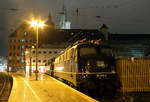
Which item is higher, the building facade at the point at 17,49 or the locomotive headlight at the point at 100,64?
the building facade at the point at 17,49

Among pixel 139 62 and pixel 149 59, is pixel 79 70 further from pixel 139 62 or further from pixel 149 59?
pixel 149 59

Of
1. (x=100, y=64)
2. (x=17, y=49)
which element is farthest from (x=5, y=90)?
(x=17, y=49)

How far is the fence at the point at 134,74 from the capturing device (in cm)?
1288

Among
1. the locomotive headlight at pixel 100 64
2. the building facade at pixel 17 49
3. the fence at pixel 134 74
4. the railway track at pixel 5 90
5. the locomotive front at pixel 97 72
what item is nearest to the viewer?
the locomotive front at pixel 97 72

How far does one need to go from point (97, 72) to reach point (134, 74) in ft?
9.39

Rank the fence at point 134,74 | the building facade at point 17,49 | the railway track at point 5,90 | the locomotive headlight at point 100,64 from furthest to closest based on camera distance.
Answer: the building facade at point 17,49
the railway track at point 5,90
the fence at point 134,74
the locomotive headlight at point 100,64

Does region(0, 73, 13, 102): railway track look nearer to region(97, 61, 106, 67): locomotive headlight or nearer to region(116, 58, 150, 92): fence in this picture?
region(97, 61, 106, 67): locomotive headlight

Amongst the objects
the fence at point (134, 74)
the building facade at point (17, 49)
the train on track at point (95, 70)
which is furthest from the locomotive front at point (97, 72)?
the building facade at point (17, 49)

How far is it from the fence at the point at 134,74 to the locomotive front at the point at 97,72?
0.71 m

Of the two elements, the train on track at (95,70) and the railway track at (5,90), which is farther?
the railway track at (5,90)

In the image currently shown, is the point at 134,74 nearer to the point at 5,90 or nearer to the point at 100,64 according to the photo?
the point at 100,64

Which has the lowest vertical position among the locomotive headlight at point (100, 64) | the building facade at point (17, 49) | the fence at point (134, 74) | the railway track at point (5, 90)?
the railway track at point (5, 90)

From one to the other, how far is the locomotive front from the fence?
705mm

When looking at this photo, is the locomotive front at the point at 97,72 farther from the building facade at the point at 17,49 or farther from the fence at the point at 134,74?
the building facade at the point at 17,49
